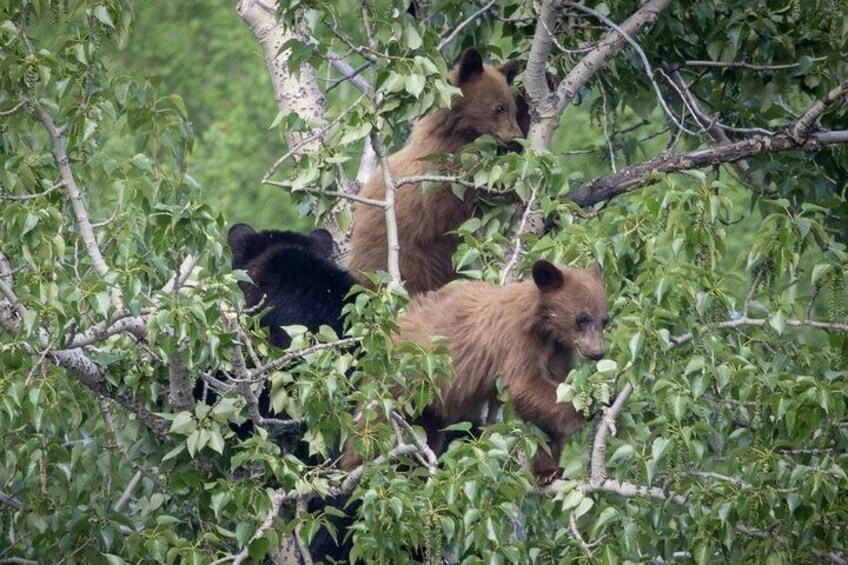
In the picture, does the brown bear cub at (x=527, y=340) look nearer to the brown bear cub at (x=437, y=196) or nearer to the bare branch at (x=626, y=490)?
the bare branch at (x=626, y=490)

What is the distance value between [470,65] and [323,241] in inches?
45.4

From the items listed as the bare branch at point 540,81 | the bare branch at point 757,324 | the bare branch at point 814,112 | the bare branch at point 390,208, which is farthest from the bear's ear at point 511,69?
the bare branch at point 757,324

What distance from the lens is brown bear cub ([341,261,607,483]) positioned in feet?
20.2

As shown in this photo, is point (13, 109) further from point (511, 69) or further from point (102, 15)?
point (511, 69)

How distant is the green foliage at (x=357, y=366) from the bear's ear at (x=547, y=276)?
0.21 meters

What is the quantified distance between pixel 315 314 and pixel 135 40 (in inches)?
566

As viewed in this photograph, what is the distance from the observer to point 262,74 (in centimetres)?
1919

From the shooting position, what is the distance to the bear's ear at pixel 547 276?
6.00m

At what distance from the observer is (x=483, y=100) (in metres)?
7.59

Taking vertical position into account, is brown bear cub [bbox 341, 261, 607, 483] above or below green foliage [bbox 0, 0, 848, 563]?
below

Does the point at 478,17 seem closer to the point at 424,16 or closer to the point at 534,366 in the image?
the point at 424,16

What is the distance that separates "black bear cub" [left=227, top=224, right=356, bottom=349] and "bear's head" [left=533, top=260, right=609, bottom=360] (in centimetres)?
104

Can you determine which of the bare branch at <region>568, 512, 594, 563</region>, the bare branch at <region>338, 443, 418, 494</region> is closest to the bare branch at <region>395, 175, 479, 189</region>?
the bare branch at <region>338, 443, 418, 494</region>

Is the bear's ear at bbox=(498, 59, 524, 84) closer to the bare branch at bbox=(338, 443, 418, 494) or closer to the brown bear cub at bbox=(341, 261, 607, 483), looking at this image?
the brown bear cub at bbox=(341, 261, 607, 483)
